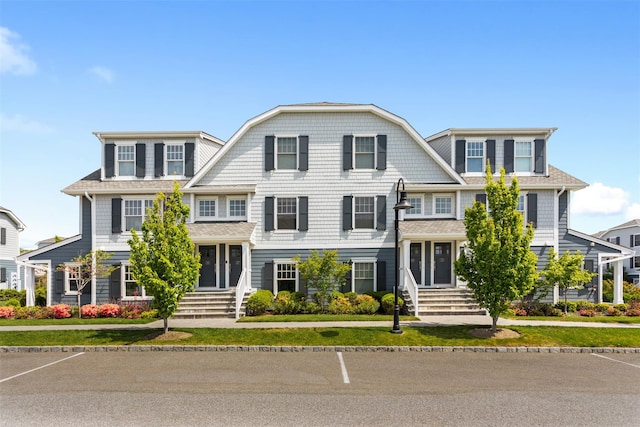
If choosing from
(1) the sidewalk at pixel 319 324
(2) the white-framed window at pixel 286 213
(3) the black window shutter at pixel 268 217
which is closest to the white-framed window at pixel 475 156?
(1) the sidewalk at pixel 319 324

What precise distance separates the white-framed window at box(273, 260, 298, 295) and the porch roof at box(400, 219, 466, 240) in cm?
576

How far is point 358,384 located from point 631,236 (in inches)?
1799

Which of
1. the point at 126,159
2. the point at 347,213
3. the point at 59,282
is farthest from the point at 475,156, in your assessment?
the point at 59,282

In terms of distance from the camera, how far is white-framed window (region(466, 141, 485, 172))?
77.0 ft

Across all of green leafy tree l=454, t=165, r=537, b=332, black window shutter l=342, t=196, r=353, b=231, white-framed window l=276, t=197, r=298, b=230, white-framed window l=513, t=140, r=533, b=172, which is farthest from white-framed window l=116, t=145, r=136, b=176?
white-framed window l=513, t=140, r=533, b=172

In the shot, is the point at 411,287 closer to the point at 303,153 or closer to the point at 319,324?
the point at 319,324

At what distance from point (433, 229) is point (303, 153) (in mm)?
7489

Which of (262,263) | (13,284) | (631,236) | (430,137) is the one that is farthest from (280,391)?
(631,236)

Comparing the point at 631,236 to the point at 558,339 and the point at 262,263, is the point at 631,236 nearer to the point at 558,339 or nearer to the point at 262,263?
the point at 558,339

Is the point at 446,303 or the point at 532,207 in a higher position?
the point at 532,207

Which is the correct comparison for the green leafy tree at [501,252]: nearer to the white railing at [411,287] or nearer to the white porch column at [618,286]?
the white railing at [411,287]

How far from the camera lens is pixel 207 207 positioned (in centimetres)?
2294

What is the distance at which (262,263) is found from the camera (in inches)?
885

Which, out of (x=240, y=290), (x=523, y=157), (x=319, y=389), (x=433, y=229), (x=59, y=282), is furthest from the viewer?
(x=523, y=157)
